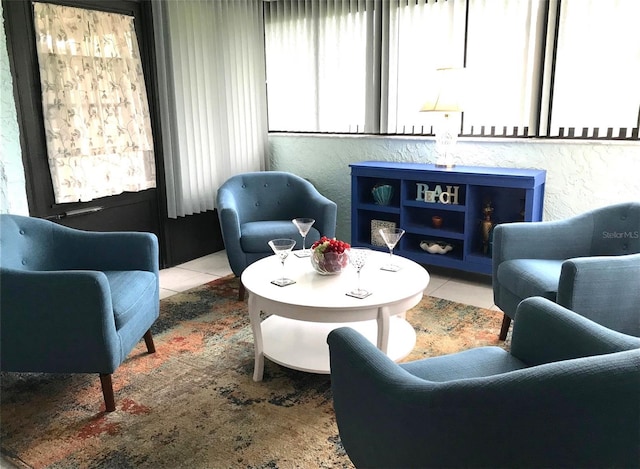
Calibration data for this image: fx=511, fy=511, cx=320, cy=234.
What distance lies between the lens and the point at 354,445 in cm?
150

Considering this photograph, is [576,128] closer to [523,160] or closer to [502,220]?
[523,160]

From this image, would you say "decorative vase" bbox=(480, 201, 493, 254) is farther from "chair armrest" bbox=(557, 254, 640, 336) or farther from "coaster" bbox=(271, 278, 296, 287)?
"coaster" bbox=(271, 278, 296, 287)

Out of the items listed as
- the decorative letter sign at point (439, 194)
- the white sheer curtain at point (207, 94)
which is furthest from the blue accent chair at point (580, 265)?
the white sheer curtain at point (207, 94)

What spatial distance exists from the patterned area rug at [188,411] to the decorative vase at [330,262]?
0.51m

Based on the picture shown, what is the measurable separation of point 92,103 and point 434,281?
276cm

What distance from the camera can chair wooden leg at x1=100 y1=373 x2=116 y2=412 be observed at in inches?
86.0

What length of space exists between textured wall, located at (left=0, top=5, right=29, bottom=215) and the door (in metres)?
0.07

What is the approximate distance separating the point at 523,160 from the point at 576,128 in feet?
1.29

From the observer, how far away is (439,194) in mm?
3846

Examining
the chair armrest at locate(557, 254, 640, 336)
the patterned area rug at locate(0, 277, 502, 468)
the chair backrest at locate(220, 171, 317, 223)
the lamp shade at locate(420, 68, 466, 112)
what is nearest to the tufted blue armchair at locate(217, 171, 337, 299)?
the chair backrest at locate(220, 171, 317, 223)

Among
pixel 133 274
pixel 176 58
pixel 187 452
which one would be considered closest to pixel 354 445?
pixel 187 452

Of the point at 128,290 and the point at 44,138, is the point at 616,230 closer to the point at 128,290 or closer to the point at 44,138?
the point at 128,290

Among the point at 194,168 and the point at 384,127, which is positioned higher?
the point at 384,127

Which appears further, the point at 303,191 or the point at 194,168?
the point at 194,168
